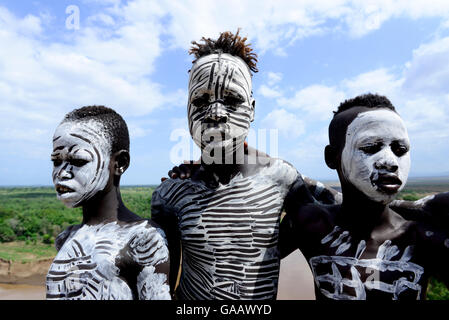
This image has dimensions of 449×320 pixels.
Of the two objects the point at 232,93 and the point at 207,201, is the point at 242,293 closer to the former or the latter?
the point at 207,201

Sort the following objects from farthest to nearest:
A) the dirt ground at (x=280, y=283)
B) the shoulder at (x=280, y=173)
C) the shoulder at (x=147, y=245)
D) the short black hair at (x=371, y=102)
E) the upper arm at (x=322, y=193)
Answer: the dirt ground at (x=280, y=283) → the upper arm at (x=322, y=193) → the shoulder at (x=280, y=173) → the short black hair at (x=371, y=102) → the shoulder at (x=147, y=245)

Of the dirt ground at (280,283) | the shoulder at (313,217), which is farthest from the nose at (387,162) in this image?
the dirt ground at (280,283)

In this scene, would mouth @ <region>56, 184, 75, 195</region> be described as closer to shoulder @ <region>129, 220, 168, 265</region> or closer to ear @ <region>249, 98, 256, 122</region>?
shoulder @ <region>129, 220, 168, 265</region>

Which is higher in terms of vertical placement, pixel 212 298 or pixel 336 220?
pixel 336 220

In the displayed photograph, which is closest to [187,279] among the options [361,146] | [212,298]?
[212,298]

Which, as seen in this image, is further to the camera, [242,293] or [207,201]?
[207,201]

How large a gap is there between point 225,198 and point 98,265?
3.38 ft

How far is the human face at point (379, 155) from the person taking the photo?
1.80 meters

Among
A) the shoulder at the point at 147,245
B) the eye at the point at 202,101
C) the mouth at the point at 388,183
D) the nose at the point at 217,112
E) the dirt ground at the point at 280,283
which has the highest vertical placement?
the eye at the point at 202,101

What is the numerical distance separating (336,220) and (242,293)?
90 cm

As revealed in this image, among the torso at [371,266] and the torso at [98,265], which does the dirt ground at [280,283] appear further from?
the torso at [98,265]

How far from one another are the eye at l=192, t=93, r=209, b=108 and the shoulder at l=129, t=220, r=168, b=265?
3.31ft

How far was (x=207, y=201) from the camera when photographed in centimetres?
226
